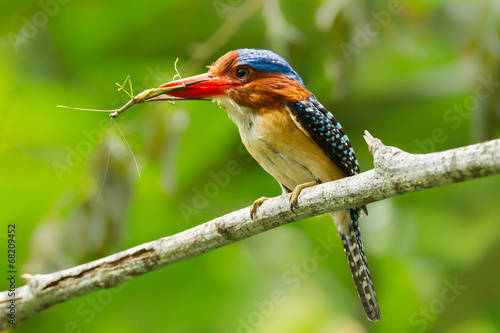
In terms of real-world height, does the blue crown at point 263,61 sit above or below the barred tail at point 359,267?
above

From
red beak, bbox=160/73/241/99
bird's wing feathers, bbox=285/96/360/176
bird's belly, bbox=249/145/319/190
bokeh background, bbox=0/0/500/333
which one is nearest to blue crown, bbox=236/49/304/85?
red beak, bbox=160/73/241/99

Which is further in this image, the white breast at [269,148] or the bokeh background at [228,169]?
the bokeh background at [228,169]

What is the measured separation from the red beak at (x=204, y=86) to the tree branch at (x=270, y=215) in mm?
738

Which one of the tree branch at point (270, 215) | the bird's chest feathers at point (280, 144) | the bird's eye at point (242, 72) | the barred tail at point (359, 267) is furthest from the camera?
the barred tail at point (359, 267)

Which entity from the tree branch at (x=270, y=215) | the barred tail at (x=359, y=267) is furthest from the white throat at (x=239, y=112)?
the barred tail at (x=359, y=267)

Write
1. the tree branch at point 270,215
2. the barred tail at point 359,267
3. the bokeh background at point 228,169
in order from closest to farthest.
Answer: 1. the tree branch at point 270,215
2. the barred tail at point 359,267
3. the bokeh background at point 228,169

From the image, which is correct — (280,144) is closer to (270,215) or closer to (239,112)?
(239,112)

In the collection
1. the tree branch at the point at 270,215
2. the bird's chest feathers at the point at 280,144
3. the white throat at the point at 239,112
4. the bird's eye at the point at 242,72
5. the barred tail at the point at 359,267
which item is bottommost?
the barred tail at the point at 359,267

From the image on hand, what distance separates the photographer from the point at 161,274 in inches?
256

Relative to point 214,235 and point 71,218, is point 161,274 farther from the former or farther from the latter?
point 214,235

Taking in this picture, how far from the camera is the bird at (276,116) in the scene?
3.41 m

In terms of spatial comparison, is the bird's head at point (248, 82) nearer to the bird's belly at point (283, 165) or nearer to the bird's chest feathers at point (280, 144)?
the bird's chest feathers at point (280, 144)

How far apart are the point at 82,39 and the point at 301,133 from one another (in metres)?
3.94

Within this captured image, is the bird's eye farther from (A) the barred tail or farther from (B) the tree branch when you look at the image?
(A) the barred tail
